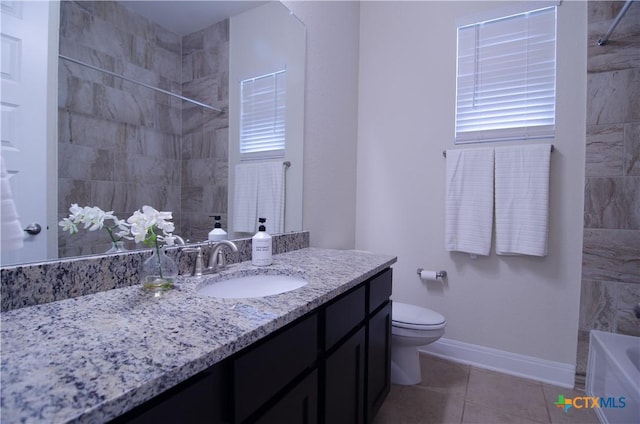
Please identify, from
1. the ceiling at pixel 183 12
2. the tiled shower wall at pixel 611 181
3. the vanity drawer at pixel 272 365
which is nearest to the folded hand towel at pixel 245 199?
the ceiling at pixel 183 12

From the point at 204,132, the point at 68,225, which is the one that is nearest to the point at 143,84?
the point at 204,132

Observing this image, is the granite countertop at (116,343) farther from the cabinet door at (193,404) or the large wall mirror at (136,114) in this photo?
the large wall mirror at (136,114)

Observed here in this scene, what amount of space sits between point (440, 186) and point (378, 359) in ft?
4.32

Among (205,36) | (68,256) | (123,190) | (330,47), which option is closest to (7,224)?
(68,256)

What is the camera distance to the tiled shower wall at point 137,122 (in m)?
0.87

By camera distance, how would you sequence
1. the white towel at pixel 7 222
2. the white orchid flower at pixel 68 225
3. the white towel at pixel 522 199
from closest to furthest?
the white towel at pixel 7 222 → the white orchid flower at pixel 68 225 → the white towel at pixel 522 199

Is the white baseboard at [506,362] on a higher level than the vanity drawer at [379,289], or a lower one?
lower

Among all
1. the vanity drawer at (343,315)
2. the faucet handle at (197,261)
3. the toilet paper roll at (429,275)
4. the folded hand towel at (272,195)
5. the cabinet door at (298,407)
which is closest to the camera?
the cabinet door at (298,407)

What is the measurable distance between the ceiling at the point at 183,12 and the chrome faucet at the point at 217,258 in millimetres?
832

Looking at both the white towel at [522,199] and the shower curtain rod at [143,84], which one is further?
the white towel at [522,199]

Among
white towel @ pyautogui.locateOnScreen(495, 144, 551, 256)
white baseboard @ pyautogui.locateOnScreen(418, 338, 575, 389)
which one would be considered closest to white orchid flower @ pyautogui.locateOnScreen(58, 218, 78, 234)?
white towel @ pyautogui.locateOnScreen(495, 144, 551, 256)

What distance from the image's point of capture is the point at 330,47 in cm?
211

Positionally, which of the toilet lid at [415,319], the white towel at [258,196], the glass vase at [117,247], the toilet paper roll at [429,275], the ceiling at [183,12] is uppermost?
the ceiling at [183,12]

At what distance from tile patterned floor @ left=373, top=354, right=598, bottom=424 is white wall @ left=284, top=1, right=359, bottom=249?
1.04m
